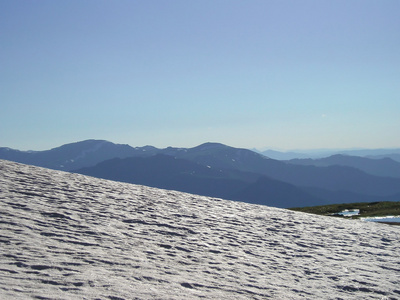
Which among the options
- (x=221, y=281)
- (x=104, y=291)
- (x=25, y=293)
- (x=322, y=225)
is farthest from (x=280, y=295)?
(x=322, y=225)

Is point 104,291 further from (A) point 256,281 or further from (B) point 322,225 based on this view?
(B) point 322,225

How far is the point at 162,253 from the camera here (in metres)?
14.1

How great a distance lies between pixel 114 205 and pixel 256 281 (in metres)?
12.5

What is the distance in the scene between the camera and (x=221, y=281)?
11.9 meters

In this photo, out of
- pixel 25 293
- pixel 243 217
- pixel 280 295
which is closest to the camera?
pixel 25 293

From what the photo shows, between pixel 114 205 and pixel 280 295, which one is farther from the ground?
pixel 114 205

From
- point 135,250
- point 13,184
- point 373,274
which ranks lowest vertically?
point 373,274

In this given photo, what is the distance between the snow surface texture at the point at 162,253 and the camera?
395 inches

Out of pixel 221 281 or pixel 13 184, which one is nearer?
pixel 221 281

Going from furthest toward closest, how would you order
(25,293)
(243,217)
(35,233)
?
(243,217), (35,233), (25,293)

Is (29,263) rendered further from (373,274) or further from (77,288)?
(373,274)

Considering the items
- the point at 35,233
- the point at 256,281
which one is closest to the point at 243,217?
the point at 256,281

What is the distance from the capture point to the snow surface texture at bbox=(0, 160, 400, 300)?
10.0 metres

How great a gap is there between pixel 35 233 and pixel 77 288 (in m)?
5.60
